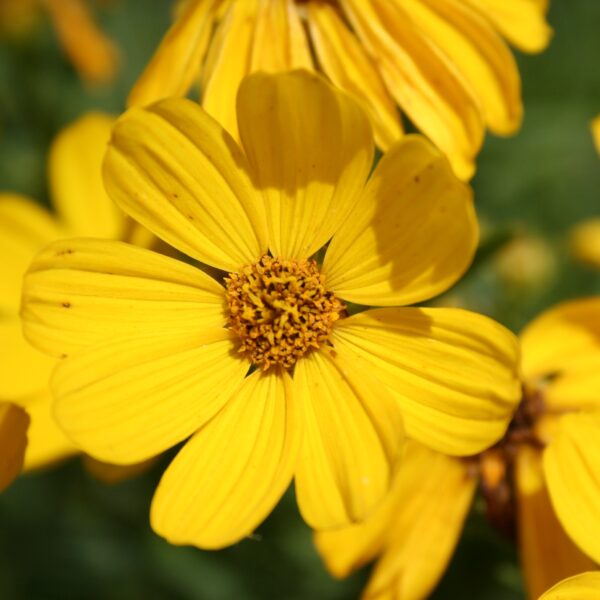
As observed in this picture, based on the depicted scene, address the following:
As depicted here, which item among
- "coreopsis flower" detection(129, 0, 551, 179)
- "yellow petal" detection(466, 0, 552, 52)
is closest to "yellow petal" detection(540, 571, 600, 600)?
"coreopsis flower" detection(129, 0, 551, 179)

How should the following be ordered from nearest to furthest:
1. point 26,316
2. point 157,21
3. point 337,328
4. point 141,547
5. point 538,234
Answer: point 26,316 → point 337,328 → point 538,234 → point 141,547 → point 157,21

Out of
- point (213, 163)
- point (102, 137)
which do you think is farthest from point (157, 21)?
point (213, 163)

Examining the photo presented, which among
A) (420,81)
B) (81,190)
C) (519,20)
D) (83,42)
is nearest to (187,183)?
(420,81)

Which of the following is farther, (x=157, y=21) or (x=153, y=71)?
(x=157, y=21)

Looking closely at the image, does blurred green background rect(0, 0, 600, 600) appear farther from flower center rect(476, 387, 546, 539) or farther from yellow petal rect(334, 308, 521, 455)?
yellow petal rect(334, 308, 521, 455)

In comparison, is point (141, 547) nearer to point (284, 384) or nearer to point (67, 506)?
point (67, 506)

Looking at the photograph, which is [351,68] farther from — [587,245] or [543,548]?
[543,548]
